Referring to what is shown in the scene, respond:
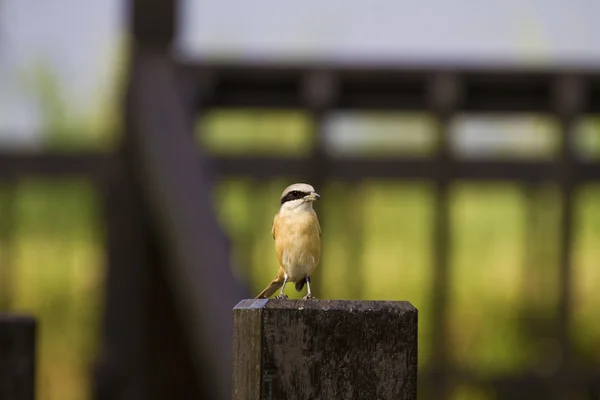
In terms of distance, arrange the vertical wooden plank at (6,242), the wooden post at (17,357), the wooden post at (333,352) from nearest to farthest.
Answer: the wooden post at (333,352), the wooden post at (17,357), the vertical wooden plank at (6,242)

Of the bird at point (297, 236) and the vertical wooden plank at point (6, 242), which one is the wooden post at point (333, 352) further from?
the vertical wooden plank at point (6, 242)

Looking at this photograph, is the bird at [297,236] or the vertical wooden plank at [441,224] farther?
the vertical wooden plank at [441,224]

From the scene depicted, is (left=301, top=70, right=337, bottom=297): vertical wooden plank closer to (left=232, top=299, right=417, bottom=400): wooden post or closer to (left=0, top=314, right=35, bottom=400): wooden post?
(left=0, top=314, right=35, bottom=400): wooden post

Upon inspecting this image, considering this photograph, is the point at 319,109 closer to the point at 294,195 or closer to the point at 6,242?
the point at 6,242

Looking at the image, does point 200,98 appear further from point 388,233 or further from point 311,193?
point 388,233

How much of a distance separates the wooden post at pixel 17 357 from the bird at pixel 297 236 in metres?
1.37

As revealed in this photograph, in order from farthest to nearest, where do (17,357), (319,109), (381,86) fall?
(381,86), (319,109), (17,357)

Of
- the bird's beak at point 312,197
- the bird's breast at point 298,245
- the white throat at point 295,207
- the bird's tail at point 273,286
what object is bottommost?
the bird's tail at point 273,286

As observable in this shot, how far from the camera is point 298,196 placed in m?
1.65

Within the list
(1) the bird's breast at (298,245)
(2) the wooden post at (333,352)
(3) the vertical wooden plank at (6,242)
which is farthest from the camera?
(3) the vertical wooden plank at (6,242)

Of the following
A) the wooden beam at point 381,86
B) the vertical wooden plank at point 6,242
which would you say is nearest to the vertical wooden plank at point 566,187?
the wooden beam at point 381,86

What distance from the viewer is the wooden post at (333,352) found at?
136cm

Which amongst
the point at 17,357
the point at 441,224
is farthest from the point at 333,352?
the point at 441,224

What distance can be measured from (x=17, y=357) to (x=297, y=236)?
1.48 metres
